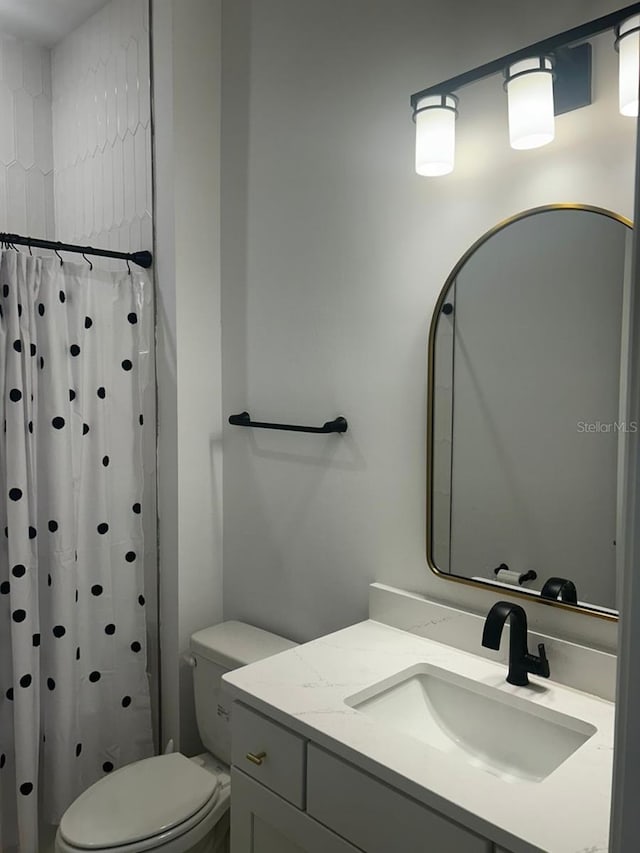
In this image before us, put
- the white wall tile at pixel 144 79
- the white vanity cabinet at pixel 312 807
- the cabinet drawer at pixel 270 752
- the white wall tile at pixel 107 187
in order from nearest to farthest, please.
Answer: the white vanity cabinet at pixel 312 807 → the cabinet drawer at pixel 270 752 → the white wall tile at pixel 144 79 → the white wall tile at pixel 107 187

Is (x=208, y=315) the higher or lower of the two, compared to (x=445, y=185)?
lower

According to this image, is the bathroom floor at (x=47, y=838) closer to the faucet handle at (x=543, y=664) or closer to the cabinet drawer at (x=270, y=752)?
the cabinet drawer at (x=270, y=752)

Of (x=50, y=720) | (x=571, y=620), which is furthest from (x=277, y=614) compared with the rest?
(x=571, y=620)

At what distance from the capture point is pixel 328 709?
4.27 ft

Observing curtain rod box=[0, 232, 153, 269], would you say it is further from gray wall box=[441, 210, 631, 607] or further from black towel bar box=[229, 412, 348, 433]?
gray wall box=[441, 210, 631, 607]

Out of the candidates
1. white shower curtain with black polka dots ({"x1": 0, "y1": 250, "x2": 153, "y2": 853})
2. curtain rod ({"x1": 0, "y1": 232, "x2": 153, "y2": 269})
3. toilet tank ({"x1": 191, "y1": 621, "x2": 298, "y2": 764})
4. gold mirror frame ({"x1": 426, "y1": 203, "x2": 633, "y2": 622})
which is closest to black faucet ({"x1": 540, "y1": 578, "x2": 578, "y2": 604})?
gold mirror frame ({"x1": 426, "y1": 203, "x2": 633, "y2": 622})

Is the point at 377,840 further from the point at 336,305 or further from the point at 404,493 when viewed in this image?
the point at 336,305

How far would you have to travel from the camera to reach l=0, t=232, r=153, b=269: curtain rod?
6.08 ft

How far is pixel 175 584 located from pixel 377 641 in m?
0.84

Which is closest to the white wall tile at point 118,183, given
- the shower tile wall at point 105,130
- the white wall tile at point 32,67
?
the shower tile wall at point 105,130

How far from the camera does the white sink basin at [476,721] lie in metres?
1.30

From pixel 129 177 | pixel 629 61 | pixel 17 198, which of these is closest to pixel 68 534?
pixel 129 177

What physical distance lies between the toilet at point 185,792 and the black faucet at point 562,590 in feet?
2.92

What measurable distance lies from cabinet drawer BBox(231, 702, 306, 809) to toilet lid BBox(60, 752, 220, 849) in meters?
0.39
